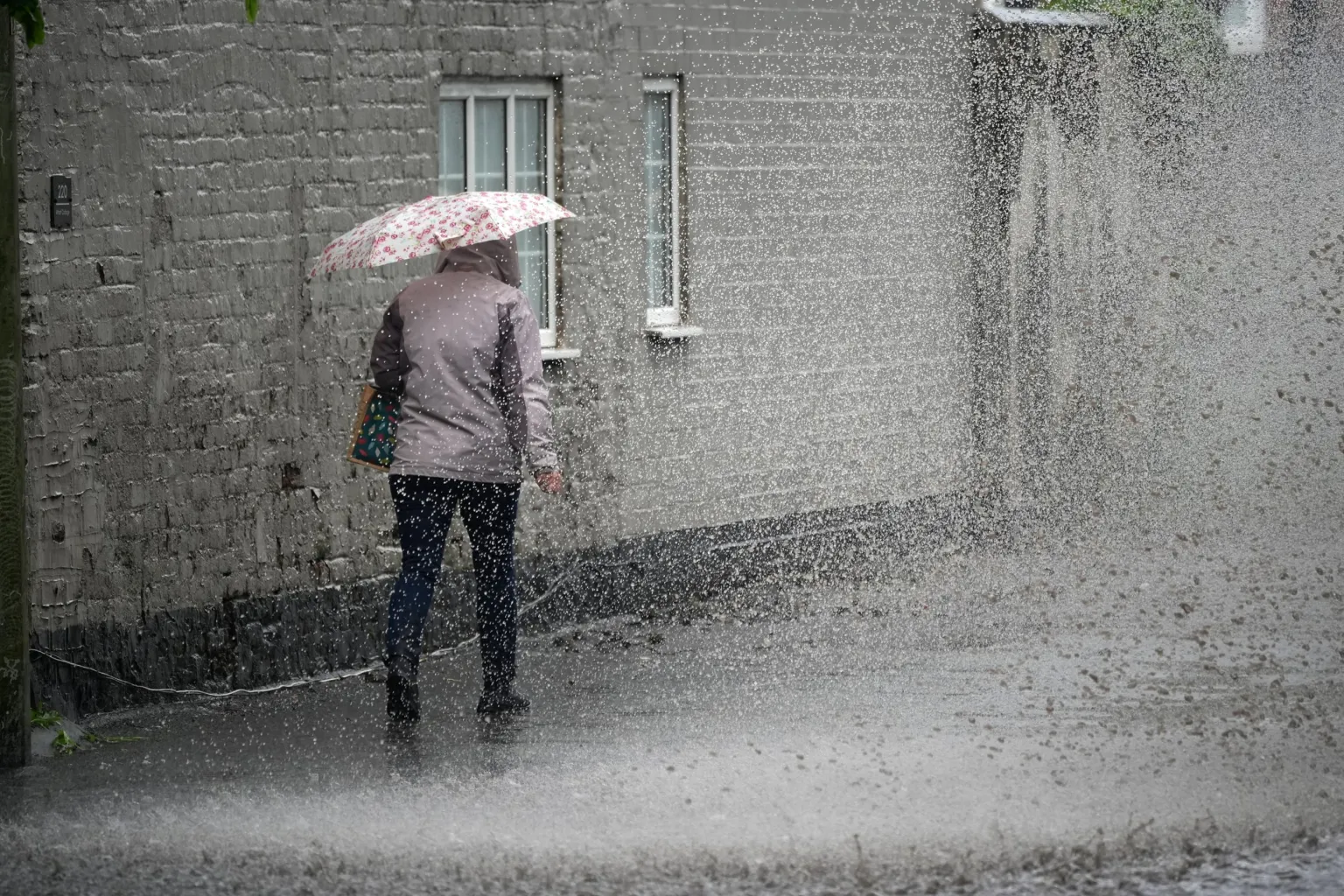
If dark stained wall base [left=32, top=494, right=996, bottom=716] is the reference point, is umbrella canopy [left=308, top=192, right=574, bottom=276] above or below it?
above

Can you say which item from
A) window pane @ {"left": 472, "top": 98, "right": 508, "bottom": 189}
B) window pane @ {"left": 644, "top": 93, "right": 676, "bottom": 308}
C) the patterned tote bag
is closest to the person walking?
the patterned tote bag

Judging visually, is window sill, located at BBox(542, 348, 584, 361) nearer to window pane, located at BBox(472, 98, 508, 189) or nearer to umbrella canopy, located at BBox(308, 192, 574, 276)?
window pane, located at BBox(472, 98, 508, 189)

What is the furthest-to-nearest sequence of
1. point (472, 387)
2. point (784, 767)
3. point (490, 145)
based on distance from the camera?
point (490, 145) → point (472, 387) → point (784, 767)

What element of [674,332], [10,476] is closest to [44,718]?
[10,476]

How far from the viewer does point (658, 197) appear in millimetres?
13398

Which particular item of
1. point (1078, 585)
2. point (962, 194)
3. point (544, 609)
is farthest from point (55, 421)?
point (962, 194)

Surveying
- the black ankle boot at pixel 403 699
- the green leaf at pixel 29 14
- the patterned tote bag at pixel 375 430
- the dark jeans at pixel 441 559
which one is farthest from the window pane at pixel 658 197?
the green leaf at pixel 29 14

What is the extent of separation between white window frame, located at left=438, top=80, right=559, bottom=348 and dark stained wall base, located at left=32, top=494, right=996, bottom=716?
137 cm

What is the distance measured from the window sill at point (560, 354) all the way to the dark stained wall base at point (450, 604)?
40.1 inches

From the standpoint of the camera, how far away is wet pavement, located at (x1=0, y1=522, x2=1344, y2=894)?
21.6ft

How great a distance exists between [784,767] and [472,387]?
76.2 inches

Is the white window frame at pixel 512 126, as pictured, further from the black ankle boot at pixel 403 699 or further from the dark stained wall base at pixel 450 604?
the black ankle boot at pixel 403 699

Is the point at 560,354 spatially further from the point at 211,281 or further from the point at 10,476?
the point at 10,476

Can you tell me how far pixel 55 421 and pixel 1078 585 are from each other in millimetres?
5314
